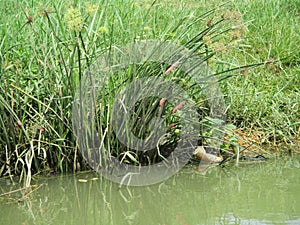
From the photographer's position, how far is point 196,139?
3814 mm

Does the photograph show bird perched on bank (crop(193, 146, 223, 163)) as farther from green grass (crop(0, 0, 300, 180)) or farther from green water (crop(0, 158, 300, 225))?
green grass (crop(0, 0, 300, 180))

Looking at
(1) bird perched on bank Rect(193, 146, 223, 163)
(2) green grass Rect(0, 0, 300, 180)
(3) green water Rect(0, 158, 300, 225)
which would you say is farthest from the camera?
(1) bird perched on bank Rect(193, 146, 223, 163)

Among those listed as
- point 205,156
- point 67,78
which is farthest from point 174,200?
point 67,78

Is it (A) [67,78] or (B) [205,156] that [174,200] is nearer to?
(B) [205,156]

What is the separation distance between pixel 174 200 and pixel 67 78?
3.08 feet

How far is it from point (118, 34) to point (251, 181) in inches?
57.9

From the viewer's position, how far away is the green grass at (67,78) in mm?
3467

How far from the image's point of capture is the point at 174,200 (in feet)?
10.5

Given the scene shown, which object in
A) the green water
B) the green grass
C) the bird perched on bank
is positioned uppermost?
the green grass

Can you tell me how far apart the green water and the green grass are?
8.6 inches

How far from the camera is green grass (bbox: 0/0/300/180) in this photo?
11.4 feet

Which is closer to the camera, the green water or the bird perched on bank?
the green water

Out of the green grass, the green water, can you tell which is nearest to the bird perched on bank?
the green water

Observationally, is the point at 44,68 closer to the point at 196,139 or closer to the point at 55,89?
the point at 55,89
